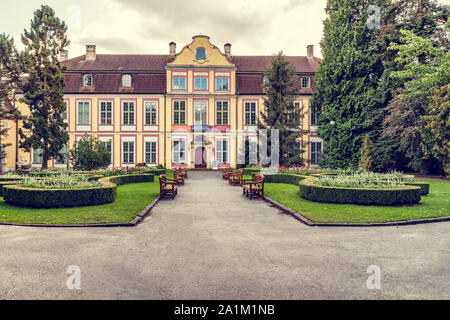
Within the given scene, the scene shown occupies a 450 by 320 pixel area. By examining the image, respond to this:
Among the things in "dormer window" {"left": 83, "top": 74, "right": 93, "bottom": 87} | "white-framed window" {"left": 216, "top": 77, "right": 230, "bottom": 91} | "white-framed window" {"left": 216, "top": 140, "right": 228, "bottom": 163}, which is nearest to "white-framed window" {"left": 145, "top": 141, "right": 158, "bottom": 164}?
"white-framed window" {"left": 216, "top": 140, "right": 228, "bottom": 163}

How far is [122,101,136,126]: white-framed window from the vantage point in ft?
112

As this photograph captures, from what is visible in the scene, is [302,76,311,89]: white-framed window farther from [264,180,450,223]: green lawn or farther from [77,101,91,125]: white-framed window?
[264,180,450,223]: green lawn

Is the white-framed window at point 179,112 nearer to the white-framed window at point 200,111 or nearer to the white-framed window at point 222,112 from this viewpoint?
the white-framed window at point 200,111

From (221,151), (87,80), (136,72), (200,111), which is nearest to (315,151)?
(221,151)

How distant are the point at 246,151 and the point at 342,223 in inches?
919

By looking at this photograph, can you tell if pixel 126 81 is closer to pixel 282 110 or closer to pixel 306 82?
pixel 282 110

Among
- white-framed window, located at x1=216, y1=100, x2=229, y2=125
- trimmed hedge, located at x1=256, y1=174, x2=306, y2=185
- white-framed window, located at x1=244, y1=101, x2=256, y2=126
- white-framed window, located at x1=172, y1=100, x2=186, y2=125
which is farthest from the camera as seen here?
white-framed window, located at x1=244, y1=101, x2=256, y2=126

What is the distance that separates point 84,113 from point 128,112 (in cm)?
455

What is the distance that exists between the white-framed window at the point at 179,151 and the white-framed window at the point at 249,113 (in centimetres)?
707

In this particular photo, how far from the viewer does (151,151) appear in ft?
112

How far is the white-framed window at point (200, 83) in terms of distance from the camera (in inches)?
1334

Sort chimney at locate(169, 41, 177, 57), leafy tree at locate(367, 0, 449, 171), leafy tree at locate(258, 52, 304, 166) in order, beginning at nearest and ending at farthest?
1. leafy tree at locate(367, 0, 449, 171)
2. leafy tree at locate(258, 52, 304, 166)
3. chimney at locate(169, 41, 177, 57)

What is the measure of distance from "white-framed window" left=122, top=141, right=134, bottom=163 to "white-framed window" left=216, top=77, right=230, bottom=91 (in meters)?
10.8
